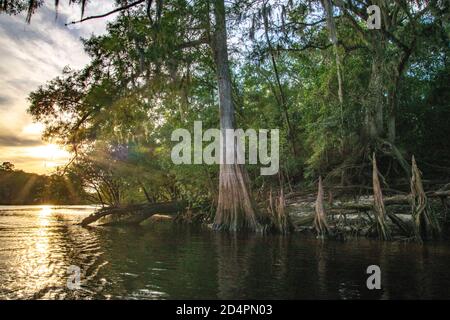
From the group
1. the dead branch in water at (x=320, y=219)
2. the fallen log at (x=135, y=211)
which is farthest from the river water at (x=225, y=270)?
the fallen log at (x=135, y=211)

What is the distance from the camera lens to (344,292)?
253 inches

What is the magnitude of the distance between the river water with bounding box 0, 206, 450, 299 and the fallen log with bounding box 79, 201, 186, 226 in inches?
341

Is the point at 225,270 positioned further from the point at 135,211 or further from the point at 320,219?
the point at 135,211

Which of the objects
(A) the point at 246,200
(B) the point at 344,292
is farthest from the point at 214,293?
(A) the point at 246,200

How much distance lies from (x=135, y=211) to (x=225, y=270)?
613 inches

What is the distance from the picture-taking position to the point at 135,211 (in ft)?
75.6

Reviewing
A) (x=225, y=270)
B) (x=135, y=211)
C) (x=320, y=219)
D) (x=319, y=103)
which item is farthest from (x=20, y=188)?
(x=225, y=270)

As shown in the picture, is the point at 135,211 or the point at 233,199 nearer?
the point at 233,199

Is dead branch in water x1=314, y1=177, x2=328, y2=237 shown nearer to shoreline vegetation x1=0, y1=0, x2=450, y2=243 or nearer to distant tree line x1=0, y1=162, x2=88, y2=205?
shoreline vegetation x1=0, y1=0, x2=450, y2=243

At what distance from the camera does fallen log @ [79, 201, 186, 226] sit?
21.7 meters

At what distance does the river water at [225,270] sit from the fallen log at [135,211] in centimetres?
865

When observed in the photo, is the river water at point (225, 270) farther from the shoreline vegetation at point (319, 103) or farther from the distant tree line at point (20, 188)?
the distant tree line at point (20, 188)

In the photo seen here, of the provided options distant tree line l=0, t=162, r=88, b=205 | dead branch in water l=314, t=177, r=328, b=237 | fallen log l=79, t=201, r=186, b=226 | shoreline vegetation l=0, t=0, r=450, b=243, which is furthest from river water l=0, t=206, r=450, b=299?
distant tree line l=0, t=162, r=88, b=205
